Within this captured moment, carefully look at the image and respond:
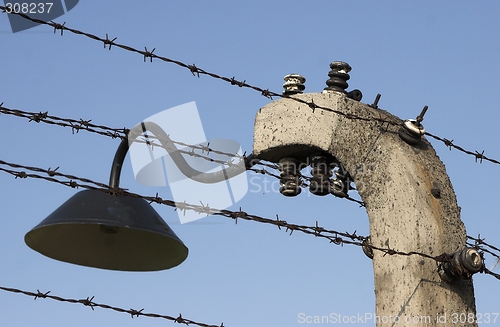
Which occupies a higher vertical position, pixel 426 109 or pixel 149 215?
pixel 426 109

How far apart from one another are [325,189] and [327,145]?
0.30 m

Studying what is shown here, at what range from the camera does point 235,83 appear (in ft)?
13.9

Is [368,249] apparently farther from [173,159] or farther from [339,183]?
[173,159]

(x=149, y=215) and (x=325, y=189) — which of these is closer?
(x=149, y=215)

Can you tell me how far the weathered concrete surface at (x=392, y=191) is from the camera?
4.05 meters

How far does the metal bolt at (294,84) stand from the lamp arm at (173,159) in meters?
0.44

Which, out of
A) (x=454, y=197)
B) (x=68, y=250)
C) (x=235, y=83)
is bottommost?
(x=68, y=250)

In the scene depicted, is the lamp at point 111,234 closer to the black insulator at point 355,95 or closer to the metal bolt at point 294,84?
the metal bolt at point 294,84

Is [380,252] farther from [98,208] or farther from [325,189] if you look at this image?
[98,208]

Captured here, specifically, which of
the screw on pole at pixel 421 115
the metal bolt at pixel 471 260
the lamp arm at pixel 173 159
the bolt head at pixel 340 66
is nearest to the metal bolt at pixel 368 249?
the metal bolt at pixel 471 260

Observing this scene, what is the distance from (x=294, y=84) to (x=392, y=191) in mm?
Result: 826

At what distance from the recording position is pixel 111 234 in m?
3.73

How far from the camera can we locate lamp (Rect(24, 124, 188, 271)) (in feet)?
11.3

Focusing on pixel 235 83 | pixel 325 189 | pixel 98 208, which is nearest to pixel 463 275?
pixel 325 189
